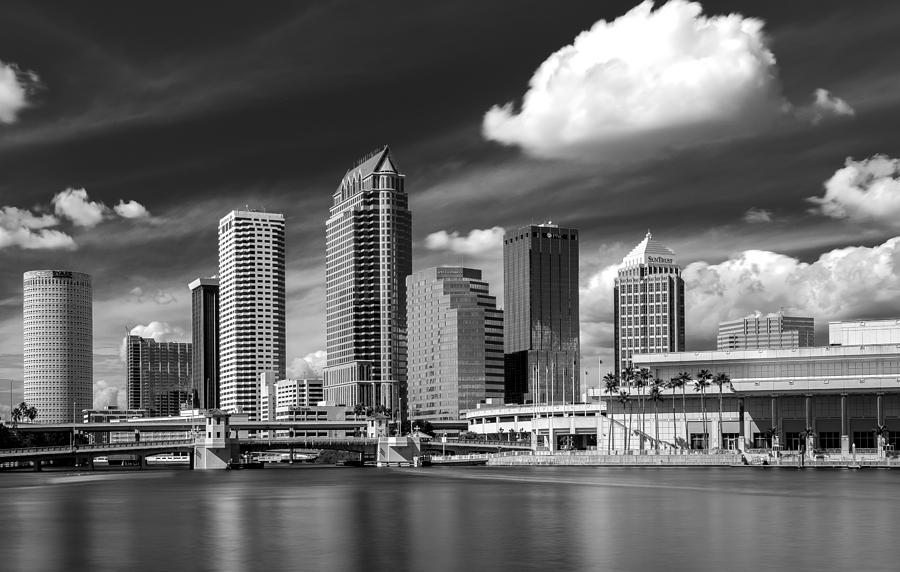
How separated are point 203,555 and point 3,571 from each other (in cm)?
1338

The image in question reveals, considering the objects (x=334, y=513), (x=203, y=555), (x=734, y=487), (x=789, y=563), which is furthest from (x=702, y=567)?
(x=734, y=487)

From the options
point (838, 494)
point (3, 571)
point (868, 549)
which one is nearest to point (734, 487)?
point (838, 494)

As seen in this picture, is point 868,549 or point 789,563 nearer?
point 789,563

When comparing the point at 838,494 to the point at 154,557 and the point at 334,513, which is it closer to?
the point at 334,513

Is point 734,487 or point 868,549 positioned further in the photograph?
point 734,487

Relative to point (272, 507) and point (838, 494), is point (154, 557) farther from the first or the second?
point (838, 494)

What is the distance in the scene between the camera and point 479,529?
102 metres

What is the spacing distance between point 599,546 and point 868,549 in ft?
61.7

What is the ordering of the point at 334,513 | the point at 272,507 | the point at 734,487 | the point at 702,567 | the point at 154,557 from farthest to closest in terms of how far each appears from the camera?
1. the point at 734,487
2. the point at 272,507
3. the point at 334,513
4. the point at 154,557
5. the point at 702,567

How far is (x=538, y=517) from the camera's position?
11356 cm

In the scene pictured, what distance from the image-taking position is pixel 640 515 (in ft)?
373

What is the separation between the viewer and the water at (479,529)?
79125 millimetres

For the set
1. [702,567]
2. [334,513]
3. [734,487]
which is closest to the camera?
[702,567]

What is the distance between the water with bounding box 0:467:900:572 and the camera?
260 feet
